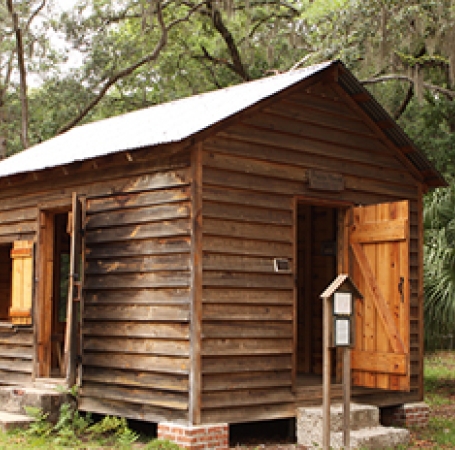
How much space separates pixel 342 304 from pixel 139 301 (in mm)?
2373

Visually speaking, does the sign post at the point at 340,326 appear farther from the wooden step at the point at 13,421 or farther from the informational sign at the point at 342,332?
the wooden step at the point at 13,421

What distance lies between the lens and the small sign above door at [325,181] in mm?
9609

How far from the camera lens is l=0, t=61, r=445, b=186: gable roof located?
28.8 feet

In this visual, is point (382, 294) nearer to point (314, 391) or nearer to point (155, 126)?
point (314, 391)

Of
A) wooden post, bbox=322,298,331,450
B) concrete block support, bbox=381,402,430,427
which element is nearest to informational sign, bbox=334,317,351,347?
wooden post, bbox=322,298,331,450

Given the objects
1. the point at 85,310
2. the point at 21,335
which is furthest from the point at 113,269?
the point at 21,335

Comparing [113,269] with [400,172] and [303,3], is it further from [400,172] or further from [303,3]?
[303,3]

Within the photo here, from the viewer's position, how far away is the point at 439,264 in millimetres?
14398

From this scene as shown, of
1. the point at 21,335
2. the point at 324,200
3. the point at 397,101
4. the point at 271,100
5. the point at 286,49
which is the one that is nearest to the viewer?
the point at 271,100

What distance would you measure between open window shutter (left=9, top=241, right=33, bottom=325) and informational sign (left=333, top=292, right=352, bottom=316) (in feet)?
15.1

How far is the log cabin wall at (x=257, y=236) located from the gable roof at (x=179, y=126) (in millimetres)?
262

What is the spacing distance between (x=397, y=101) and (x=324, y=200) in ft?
38.6

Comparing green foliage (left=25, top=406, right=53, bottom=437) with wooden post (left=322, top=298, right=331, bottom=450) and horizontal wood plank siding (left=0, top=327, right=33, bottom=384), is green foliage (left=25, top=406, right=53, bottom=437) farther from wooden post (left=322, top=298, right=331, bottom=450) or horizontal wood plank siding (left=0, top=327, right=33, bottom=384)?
wooden post (left=322, top=298, right=331, bottom=450)

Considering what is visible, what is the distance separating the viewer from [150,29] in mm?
21688
